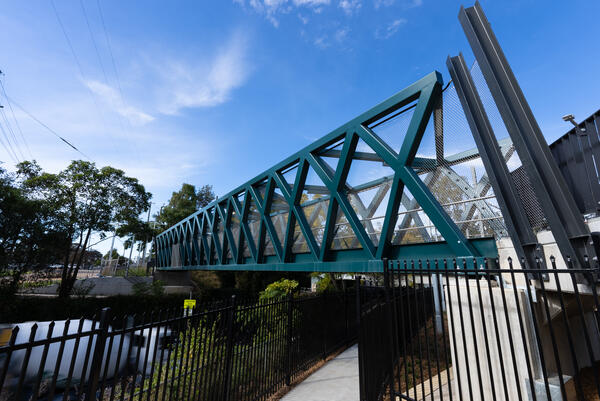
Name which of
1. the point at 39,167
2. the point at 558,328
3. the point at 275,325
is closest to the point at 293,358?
the point at 275,325

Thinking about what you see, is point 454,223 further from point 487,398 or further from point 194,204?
point 194,204

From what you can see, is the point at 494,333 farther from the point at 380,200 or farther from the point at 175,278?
the point at 175,278

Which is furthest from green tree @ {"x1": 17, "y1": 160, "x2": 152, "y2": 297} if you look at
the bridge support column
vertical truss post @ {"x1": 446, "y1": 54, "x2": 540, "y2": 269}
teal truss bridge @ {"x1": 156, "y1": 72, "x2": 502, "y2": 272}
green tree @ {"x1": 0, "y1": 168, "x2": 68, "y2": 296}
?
vertical truss post @ {"x1": 446, "y1": 54, "x2": 540, "y2": 269}

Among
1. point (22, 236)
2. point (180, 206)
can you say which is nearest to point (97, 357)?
point (22, 236)

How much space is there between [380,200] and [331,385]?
198 inches

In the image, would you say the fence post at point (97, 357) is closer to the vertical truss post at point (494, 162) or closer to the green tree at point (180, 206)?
the vertical truss post at point (494, 162)

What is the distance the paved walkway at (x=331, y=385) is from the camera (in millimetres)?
6539

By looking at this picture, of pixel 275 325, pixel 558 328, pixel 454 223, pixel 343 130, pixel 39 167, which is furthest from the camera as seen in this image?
pixel 39 167

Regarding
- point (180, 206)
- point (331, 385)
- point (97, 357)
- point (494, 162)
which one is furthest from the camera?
point (180, 206)

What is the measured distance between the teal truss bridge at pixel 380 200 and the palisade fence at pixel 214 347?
2218 millimetres

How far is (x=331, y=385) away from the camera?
7172 millimetres

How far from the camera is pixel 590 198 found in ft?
17.1

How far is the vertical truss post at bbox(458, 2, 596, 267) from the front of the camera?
11.9 feet

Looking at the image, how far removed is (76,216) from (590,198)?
1297 inches
